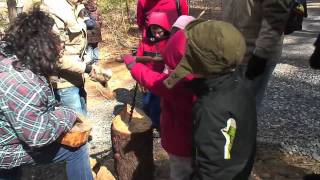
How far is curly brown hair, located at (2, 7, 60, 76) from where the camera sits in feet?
9.09

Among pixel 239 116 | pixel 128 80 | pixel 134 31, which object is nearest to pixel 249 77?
pixel 239 116

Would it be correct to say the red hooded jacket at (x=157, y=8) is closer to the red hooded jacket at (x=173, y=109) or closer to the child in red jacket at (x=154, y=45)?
the child in red jacket at (x=154, y=45)

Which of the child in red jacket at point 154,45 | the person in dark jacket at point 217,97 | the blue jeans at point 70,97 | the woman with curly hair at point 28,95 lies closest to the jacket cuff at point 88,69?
the blue jeans at point 70,97

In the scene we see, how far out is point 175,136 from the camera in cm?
298

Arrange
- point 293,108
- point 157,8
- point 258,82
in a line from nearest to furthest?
point 258,82 → point 157,8 → point 293,108

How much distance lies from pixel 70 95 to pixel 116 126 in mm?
587

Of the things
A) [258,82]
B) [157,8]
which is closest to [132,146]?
[258,82]

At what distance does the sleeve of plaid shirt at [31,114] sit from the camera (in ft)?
8.78

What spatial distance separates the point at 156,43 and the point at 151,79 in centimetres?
131

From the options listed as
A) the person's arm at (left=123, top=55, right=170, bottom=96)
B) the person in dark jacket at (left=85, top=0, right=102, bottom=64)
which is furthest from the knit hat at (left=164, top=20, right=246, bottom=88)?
the person in dark jacket at (left=85, top=0, right=102, bottom=64)

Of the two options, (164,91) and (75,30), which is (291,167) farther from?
(75,30)

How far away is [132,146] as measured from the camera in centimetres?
374

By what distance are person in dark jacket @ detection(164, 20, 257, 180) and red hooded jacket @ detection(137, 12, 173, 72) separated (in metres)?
1.48

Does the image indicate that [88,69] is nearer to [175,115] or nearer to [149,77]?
[149,77]
